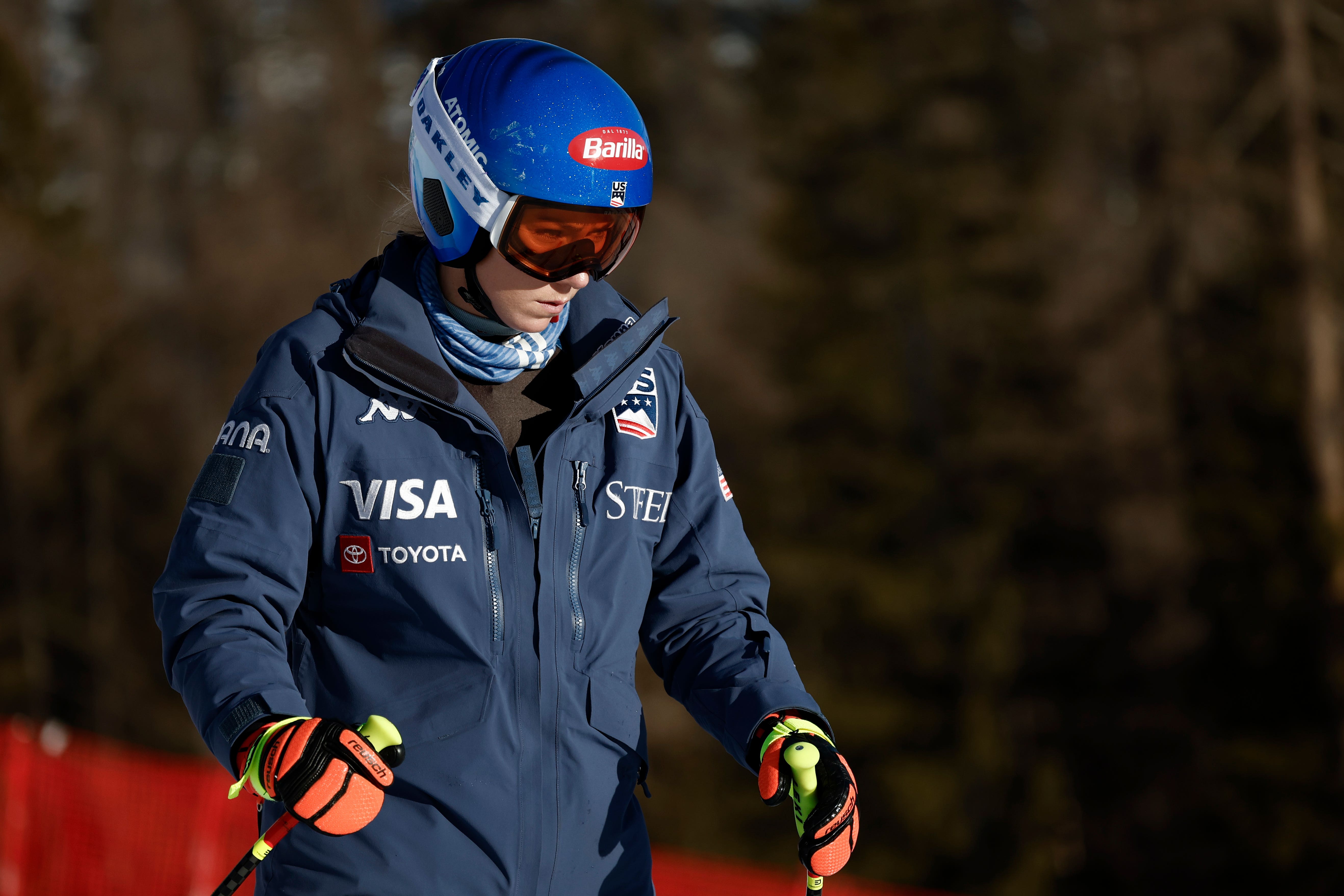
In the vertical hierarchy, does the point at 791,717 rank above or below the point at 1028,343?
above

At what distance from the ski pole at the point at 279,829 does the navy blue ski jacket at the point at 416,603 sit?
0.30 ft

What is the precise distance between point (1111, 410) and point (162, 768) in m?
17.1

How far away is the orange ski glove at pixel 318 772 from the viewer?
1866mm

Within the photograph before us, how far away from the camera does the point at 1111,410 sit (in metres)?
21.9

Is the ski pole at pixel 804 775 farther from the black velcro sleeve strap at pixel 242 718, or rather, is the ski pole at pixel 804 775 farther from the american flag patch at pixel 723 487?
the black velcro sleeve strap at pixel 242 718

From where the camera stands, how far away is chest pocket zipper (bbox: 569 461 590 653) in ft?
7.19

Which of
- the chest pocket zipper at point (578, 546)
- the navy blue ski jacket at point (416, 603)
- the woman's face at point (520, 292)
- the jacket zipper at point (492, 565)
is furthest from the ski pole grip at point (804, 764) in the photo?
the woman's face at point (520, 292)

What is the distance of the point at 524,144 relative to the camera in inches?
91.8

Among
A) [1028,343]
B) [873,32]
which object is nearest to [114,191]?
[873,32]

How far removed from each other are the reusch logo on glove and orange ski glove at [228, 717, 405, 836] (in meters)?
0.27

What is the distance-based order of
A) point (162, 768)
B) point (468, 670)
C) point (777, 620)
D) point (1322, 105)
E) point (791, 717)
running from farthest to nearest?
point (777, 620) < point (1322, 105) < point (162, 768) < point (791, 717) < point (468, 670)

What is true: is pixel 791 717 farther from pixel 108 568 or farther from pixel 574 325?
pixel 108 568

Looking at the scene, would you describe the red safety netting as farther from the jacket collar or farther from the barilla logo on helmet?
the barilla logo on helmet

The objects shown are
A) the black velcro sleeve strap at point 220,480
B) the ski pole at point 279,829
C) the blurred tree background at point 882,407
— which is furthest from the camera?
the blurred tree background at point 882,407
